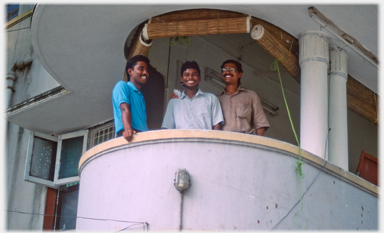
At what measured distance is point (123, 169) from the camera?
7629 millimetres

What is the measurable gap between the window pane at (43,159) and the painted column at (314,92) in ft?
17.4

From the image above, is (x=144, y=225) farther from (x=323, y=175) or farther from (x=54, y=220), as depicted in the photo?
(x=54, y=220)

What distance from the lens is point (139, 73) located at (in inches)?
343

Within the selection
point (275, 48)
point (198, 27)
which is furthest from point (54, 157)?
point (275, 48)

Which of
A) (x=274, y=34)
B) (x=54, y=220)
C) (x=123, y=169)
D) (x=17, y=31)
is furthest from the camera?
(x=17, y=31)

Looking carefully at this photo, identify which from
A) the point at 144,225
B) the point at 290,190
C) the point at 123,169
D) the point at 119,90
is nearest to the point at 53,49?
the point at 119,90

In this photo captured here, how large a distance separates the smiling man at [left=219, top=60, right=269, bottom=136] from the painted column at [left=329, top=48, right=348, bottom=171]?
1103 millimetres

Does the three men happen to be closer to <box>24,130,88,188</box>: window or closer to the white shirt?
the white shirt

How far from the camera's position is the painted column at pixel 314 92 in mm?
8750

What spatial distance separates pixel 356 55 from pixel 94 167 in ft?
14.1

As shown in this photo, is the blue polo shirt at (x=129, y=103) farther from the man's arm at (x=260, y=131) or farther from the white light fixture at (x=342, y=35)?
the white light fixture at (x=342, y=35)

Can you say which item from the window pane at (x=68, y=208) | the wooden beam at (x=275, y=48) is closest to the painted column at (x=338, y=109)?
the wooden beam at (x=275, y=48)

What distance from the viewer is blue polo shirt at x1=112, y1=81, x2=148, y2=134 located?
818 centimetres

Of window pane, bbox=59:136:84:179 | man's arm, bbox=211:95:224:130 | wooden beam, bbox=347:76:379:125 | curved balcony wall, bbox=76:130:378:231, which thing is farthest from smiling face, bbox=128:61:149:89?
window pane, bbox=59:136:84:179
